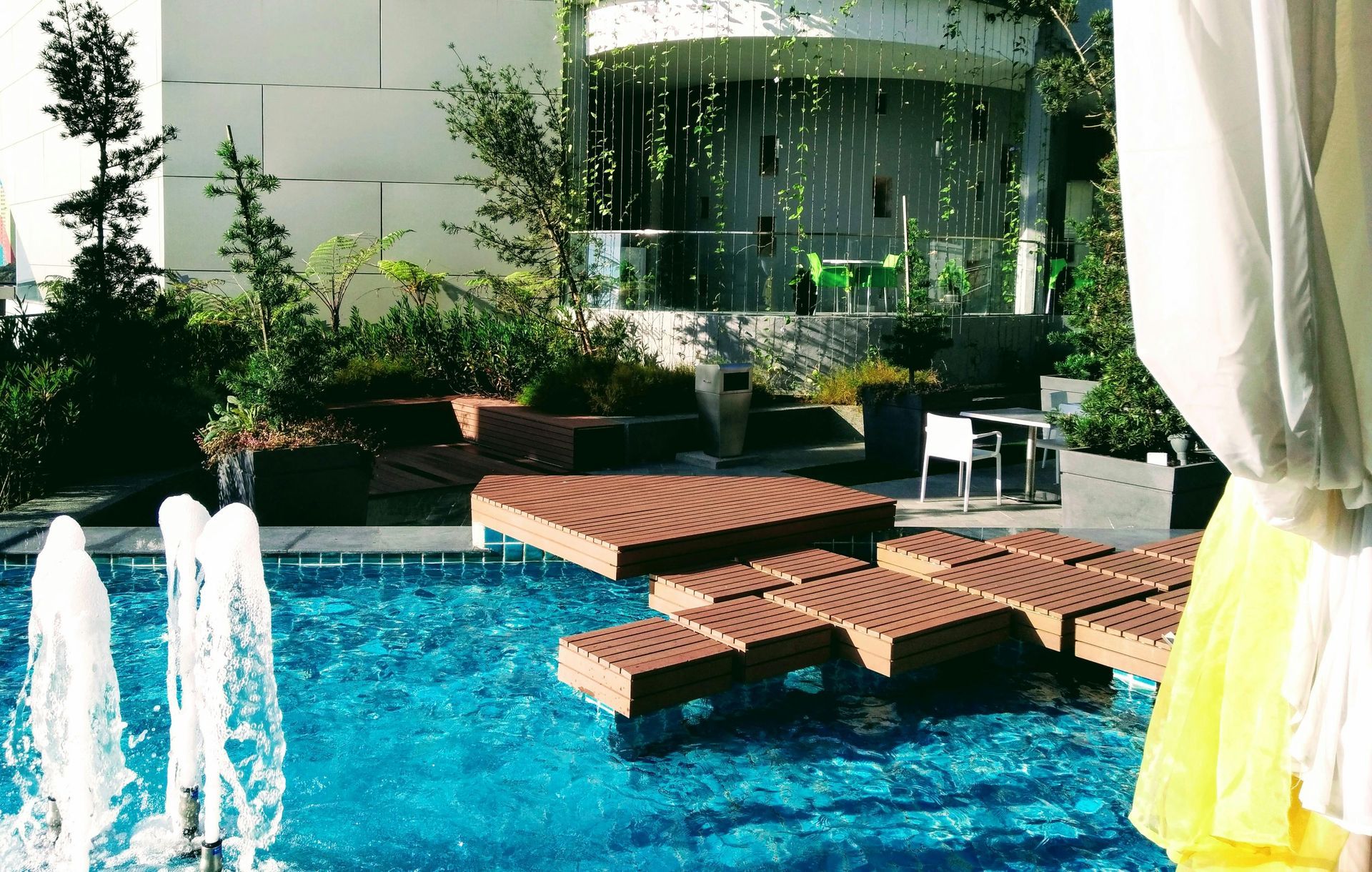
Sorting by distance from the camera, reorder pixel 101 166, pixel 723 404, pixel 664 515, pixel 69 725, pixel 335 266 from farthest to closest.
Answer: pixel 335 266, pixel 723 404, pixel 101 166, pixel 664 515, pixel 69 725

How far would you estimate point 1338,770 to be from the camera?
1913 millimetres

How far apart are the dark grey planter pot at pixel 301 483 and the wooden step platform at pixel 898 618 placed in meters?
3.99

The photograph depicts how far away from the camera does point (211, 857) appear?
11.8 ft

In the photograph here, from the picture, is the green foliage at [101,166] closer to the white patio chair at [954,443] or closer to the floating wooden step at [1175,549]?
the white patio chair at [954,443]

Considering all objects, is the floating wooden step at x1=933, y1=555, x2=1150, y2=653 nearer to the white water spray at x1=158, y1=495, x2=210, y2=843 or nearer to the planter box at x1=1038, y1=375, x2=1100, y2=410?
the white water spray at x1=158, y1=495, x2=210, y2=843

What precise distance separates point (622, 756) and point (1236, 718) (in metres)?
3.09

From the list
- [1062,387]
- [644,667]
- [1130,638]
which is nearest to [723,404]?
[1062,387]

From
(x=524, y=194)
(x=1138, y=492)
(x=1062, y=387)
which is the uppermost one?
(x=524, y=194)

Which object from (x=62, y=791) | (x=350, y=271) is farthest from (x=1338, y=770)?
(x=350, y=271)

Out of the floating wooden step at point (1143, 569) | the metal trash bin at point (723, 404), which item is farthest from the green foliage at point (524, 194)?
the floating wooden step at point (1143, 569)

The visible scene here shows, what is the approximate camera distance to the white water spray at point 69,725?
151 inches

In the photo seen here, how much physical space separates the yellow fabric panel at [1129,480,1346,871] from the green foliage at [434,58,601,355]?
11.7m

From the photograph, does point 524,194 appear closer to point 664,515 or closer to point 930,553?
point 664,515

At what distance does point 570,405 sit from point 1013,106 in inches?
439
